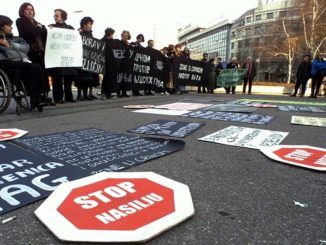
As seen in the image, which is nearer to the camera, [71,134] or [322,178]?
[322,178]

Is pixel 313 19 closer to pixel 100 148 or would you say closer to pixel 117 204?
Result: pixel 100 148

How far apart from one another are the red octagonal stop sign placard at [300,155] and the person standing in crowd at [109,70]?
6.23 m

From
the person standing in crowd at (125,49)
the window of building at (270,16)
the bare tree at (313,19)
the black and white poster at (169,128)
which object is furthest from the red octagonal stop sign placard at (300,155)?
the window of building at (270,16)

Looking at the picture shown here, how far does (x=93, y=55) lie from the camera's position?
8.17m

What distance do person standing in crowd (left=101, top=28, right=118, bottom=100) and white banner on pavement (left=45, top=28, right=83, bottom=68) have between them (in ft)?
4.47

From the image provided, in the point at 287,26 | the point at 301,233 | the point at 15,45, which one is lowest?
the point at 301,233

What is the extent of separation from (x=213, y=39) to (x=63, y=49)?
4048 inches

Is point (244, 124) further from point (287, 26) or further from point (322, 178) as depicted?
point (287, 26)

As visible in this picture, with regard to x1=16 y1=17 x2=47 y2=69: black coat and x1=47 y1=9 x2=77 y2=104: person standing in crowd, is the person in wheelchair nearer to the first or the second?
x1=16 y1=17 x2=47 y2=69: black coat

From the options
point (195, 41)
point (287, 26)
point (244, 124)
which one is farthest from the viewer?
point (195, 41)

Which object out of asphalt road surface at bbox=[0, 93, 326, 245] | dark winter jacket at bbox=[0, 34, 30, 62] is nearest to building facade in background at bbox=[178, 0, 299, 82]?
dark winter jacket at bbox=[0, 34, 30, 62]

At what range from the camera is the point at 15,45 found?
5.32m

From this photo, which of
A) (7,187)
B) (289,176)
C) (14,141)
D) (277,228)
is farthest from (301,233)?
(14,141)

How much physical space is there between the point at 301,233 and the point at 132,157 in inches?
60.4
